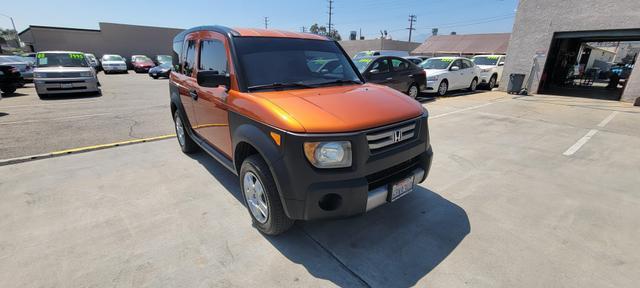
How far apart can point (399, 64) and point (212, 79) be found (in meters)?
7.81

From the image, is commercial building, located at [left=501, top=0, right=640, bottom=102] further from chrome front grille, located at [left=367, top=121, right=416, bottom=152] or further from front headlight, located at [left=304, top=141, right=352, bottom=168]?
front headlight, located at [left=304, top=141, right=352, bottom=168]

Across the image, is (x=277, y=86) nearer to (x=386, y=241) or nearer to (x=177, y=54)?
(x=386, y=241)

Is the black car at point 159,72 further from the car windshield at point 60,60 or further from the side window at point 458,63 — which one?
the side window at point 458,63

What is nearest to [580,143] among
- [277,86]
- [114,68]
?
[277,86]

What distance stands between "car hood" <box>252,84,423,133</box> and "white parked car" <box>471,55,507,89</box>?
13295 mm

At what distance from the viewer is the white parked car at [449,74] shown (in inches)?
430

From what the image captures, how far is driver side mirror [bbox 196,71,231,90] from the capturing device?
2746mm

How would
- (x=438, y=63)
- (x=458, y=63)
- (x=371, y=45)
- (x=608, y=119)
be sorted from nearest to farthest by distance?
1. (x=608, y=119)
2. (x=458, y=63)
3. (x=438, y=63)
4. (x=371, y=45)

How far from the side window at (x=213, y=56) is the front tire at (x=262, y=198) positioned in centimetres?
115

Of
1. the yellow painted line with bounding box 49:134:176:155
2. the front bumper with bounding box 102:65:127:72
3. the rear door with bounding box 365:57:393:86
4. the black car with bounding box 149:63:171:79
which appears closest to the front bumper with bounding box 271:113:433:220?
the yellow painted line with bounding box 49:134:176:155

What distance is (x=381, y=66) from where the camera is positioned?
900cm

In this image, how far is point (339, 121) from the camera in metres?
2.23

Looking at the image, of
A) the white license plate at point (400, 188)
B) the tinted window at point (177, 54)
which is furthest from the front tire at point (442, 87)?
the white license plate at point (400, 188)

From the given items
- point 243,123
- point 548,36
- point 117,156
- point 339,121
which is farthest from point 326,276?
point 548,36
